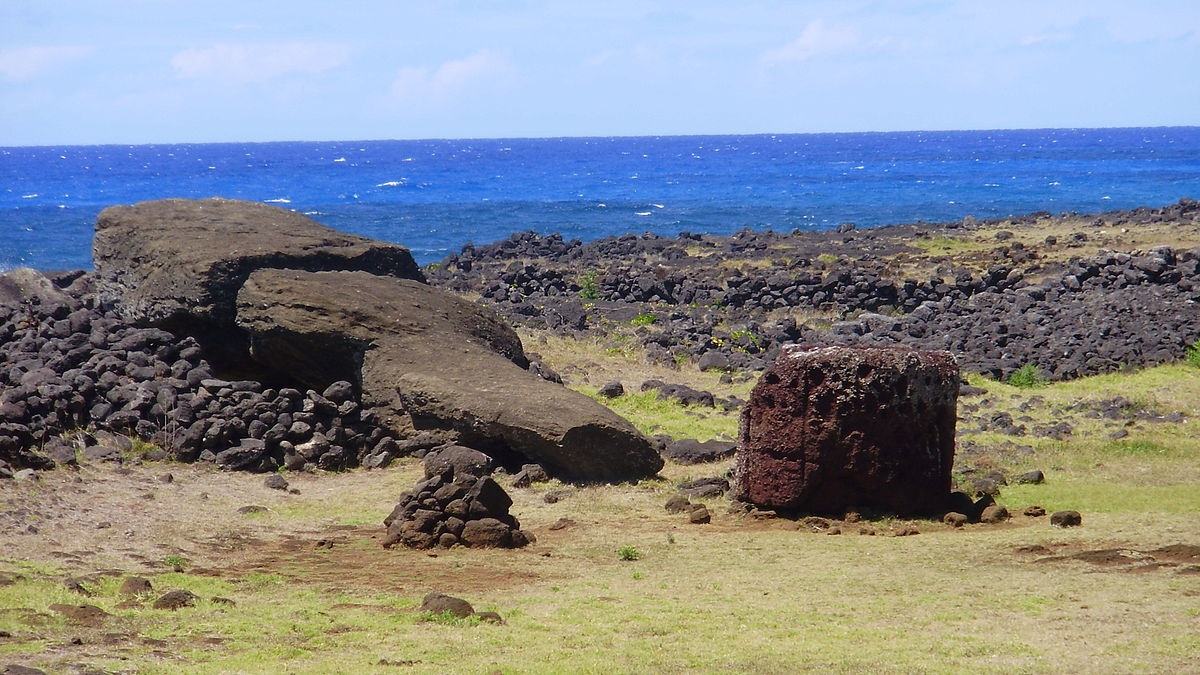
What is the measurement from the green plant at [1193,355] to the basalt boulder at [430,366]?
Answer: 11.4 m

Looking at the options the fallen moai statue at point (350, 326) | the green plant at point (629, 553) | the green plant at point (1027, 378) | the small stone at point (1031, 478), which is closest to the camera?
the green plant at point (629, 553)

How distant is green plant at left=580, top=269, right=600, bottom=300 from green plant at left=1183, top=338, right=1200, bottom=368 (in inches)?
621

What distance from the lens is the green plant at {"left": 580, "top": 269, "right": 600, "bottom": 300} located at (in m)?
33.7

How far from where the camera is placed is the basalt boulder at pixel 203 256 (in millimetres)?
17359

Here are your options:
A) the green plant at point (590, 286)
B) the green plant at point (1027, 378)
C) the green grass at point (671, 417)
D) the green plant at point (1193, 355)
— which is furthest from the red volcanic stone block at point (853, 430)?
the green plant at point (590, 286)

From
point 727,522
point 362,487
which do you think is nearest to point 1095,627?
point 727,522

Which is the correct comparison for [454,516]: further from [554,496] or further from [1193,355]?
[1193,355]

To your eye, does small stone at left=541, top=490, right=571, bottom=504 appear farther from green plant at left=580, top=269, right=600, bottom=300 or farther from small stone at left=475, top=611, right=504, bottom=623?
green plant at left=580, top=269, right=600, bottom=300

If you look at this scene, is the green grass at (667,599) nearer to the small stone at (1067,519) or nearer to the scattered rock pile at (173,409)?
the small stone at (1067,519)

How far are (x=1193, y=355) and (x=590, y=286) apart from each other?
54.4 feet

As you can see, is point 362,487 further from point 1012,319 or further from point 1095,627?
point 1012,319

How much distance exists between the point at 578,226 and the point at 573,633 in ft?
200

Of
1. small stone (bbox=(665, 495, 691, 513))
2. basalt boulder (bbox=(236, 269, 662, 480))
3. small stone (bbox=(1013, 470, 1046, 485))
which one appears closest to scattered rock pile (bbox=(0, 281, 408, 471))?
basalt boulder (bbox=(236, 269, 662, 480))

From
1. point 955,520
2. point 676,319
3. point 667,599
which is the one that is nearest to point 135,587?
point 667,599
